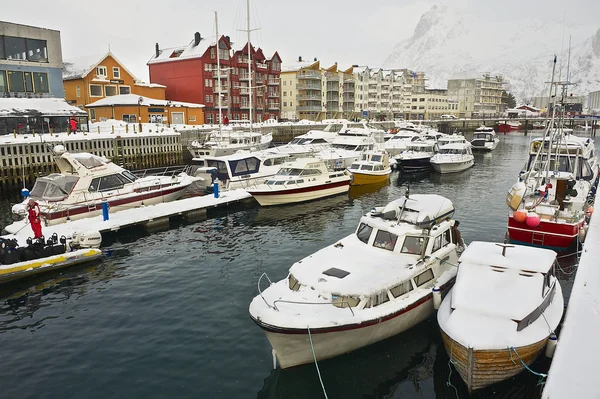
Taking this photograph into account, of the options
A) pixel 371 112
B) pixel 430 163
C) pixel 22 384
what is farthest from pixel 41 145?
pixel 371 112

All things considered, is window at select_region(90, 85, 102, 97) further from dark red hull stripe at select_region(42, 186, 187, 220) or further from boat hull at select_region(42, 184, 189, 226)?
dark red hull stripe at select_region(42, 186, 187, 220)

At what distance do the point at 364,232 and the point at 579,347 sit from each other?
24.8ft

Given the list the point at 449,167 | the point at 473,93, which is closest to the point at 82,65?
the point at 449,167

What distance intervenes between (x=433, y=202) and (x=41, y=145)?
3627 centimetres

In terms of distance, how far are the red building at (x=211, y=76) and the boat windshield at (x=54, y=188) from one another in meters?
51.2

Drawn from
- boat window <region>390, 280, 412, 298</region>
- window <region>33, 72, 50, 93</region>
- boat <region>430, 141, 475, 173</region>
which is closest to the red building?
window <region>33, 72, 50, 93</region>

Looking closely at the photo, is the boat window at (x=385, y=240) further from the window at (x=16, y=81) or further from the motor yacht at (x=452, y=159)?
the window at (x=16, y=81)

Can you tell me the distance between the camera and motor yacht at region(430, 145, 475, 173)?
4672 cm

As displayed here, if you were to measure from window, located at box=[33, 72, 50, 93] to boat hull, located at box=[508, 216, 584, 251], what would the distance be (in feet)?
167

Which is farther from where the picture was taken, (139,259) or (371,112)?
(371,112)

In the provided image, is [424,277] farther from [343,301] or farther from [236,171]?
[236,171]

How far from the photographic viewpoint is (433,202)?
17.5 m

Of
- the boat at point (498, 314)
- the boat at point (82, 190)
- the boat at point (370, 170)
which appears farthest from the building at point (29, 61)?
the boat at point (498, 314)

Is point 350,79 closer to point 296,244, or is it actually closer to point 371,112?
point 371,112
